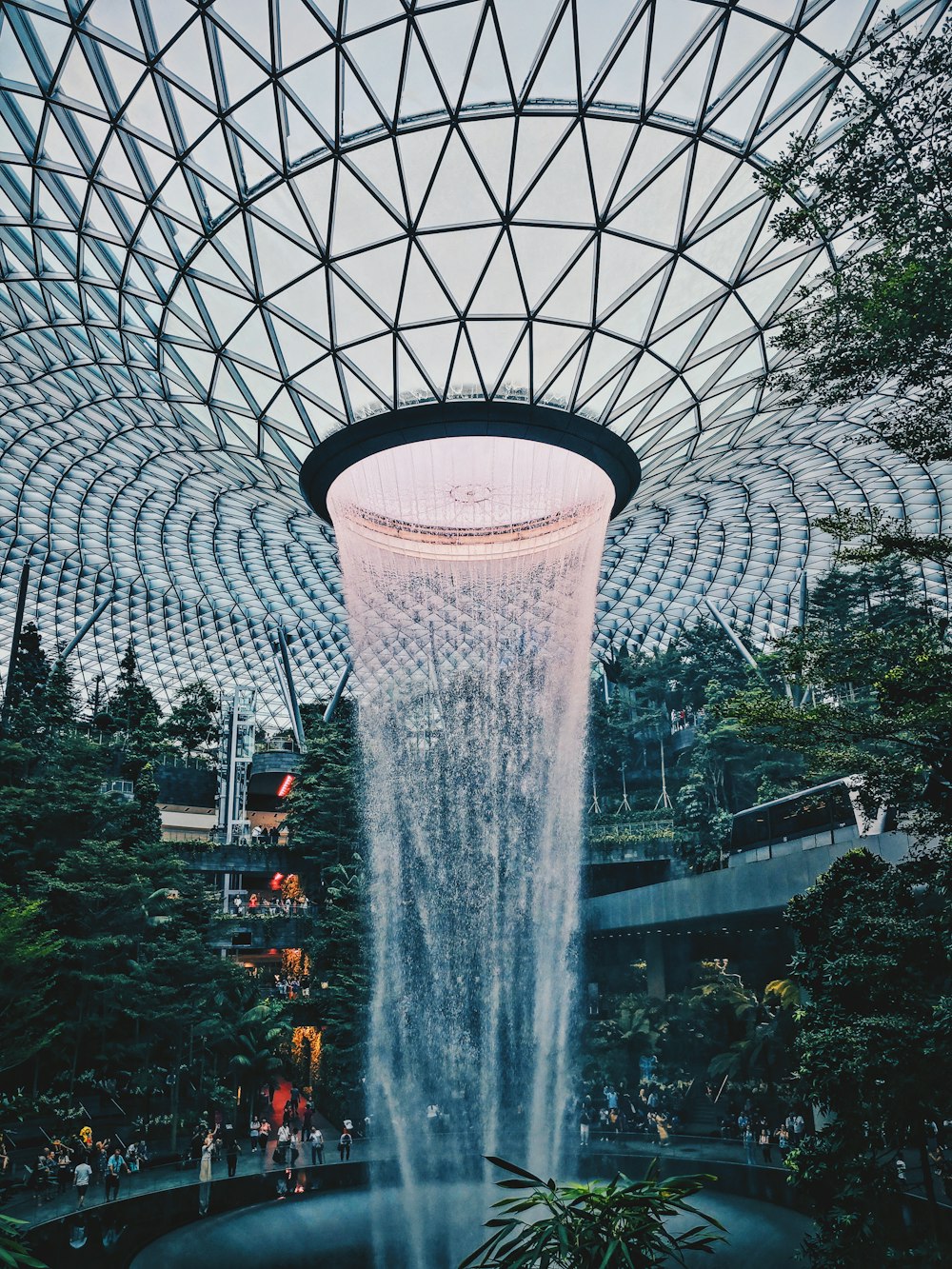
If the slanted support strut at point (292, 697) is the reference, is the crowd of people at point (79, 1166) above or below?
below

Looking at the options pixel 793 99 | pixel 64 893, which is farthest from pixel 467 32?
pixel 64 893

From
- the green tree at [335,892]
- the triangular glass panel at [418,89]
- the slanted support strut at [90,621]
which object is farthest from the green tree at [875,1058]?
the slanted support strut at [90,621]

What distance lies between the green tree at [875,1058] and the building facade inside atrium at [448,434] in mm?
8185

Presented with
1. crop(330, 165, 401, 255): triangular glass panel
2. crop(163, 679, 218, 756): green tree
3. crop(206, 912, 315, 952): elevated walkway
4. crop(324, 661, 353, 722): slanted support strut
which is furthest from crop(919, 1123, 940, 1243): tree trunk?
crop(163, 679, 218, 756): green tree

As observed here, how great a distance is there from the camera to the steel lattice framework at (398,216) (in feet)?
71.4

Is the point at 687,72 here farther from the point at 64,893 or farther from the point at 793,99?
the point at 64,893

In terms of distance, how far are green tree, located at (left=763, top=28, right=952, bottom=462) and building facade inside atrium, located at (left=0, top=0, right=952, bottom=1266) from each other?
100 cm

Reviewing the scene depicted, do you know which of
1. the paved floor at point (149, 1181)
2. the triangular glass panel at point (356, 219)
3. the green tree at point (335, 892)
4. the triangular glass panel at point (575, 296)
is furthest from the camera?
the green tree at point (335, 892)

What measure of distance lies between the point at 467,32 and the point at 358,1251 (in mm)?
31113

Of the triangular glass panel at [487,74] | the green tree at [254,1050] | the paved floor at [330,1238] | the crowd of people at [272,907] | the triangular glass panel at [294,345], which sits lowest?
the paved floor at [330,1238]

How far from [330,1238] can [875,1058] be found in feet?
54.0

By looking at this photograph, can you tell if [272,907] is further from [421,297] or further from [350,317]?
[421,297]

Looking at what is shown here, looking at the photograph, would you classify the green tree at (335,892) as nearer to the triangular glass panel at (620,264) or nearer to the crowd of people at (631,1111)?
the crowd of people at (631,1111)

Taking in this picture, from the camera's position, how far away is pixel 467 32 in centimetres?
2141
